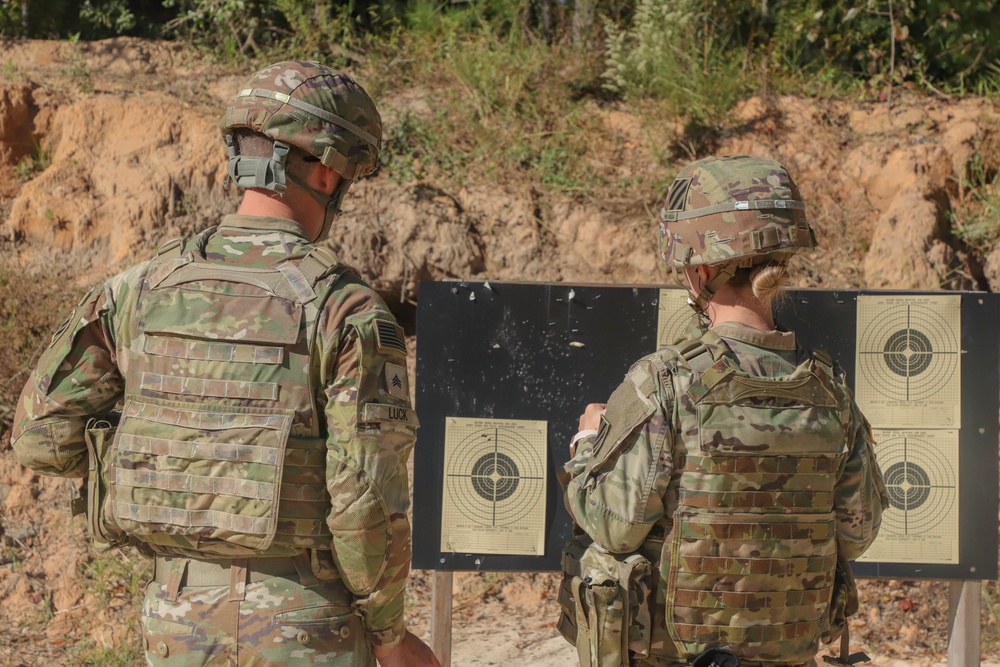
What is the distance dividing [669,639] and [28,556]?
14.2ft

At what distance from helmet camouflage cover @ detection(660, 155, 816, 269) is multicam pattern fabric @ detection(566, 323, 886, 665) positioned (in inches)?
8.1

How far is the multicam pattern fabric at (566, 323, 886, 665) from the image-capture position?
241 centimetres

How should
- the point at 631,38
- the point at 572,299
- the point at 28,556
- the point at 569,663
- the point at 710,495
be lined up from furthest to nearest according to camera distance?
the point at 631,38 → the point at 28,556 → the point at 569,663 → the point at 572,299 → the point at 710,495

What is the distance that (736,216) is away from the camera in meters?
2.51

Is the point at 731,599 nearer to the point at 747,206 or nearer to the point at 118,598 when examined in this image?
the point at 747,206

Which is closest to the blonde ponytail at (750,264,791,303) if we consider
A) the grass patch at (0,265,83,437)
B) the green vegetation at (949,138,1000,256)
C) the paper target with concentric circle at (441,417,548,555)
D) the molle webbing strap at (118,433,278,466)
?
the molle webbing strap at (118,433,278,466)

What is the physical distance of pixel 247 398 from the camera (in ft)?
7.51

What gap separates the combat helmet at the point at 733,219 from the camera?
249 centimetres

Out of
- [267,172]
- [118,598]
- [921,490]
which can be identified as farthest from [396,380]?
[118,598]

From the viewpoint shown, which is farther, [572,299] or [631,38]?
[631,38]

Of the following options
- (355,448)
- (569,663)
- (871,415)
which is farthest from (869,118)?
(355,448)

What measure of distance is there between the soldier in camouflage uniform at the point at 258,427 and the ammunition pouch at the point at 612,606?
1.49 feet

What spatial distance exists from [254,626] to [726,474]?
118 cm

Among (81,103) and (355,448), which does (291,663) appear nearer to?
(355,448)
